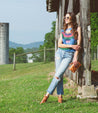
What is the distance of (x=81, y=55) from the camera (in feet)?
22.8

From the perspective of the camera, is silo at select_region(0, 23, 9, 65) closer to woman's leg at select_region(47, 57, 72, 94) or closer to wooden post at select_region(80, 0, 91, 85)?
wooden post at select_region(80, 0, 91, 85)

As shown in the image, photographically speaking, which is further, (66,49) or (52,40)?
(52,40)

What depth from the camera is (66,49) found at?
6199mm

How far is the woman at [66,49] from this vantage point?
243 inches

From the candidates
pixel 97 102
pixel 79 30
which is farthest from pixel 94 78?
pixel 79 30

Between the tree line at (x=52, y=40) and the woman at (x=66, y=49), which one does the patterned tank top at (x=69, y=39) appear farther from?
the tree line at (x=52, y=40)

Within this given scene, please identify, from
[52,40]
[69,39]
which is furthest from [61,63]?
[52,40]

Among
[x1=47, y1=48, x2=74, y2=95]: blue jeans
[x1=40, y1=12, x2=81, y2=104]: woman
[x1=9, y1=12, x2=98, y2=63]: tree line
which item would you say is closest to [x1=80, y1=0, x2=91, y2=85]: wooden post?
[x1=40, y1=12, x2=81, y2=104]: woman

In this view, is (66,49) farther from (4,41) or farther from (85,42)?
(4,41)

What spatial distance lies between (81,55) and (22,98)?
83.2 inches

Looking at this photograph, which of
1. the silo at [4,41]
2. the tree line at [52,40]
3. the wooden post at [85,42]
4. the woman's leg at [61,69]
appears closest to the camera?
the woman's leg at [61,69]

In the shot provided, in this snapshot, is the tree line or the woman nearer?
the woman

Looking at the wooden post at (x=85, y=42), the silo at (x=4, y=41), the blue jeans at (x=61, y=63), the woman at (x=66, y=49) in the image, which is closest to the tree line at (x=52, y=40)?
the silo at (x=4, y=41)

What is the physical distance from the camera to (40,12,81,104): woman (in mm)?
6176
